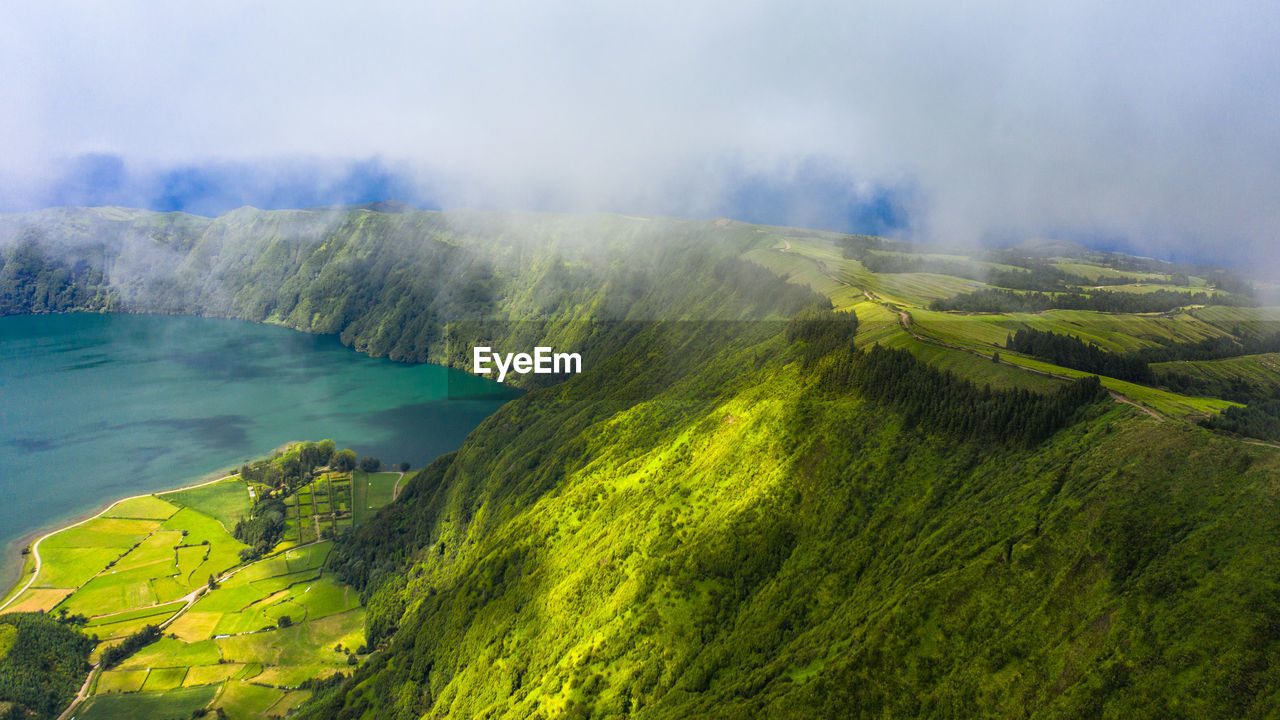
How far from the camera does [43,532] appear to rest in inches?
5856

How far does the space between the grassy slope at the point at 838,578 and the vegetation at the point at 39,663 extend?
49788mm

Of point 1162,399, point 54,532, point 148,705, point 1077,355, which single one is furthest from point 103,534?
point 1162,399

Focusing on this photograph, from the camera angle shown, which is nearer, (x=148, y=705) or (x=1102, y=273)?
(x=148, y=705)

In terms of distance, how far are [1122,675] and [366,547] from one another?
151m

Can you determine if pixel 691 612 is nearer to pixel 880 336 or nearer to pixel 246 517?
pixel 880 336

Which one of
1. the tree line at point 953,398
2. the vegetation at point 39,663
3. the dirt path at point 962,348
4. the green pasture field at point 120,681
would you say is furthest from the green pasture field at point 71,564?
the dirt path at point 962,348

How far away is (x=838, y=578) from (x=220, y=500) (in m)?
181

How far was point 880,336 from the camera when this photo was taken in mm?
91438

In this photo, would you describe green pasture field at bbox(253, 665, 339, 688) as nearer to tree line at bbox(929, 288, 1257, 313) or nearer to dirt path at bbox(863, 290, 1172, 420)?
dirt path at bbox(863, 290, 1172, 420)

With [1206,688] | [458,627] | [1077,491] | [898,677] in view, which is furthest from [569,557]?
[1206,688]

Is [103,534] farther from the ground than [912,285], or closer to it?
closer to it

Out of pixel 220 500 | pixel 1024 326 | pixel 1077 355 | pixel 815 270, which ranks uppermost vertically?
pixel 815 270

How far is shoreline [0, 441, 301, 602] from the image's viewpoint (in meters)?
125

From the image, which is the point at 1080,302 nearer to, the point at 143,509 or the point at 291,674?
the point at 291,674
